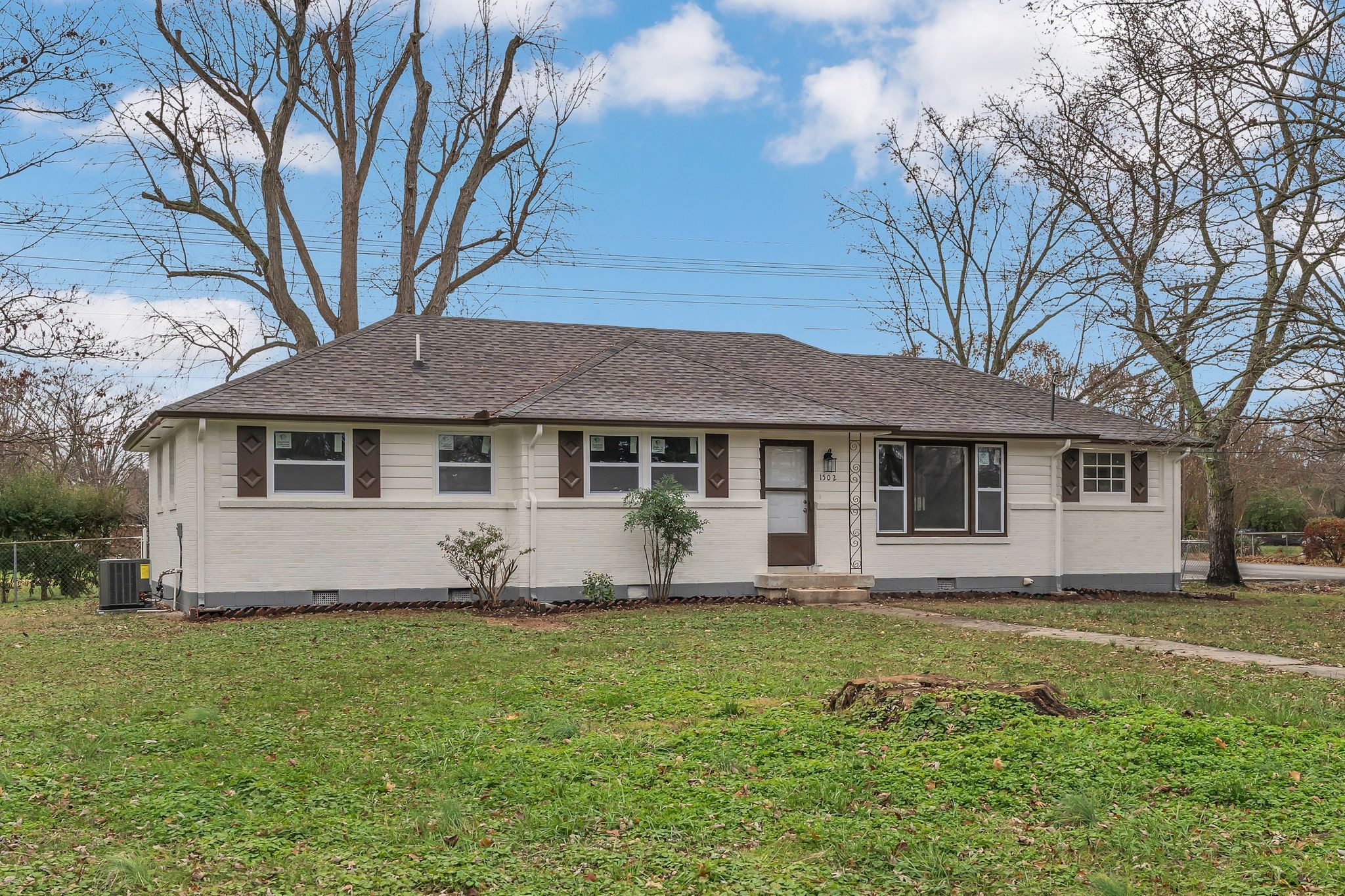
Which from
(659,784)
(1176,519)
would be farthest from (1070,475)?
(659,784)

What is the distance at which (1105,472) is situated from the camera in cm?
2248

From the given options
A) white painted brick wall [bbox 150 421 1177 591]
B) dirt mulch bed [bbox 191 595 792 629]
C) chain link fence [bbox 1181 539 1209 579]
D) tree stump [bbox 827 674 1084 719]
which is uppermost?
white painted brick wall [bbox 150 421 1177 591]

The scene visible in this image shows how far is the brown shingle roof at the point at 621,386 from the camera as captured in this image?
1808 cm

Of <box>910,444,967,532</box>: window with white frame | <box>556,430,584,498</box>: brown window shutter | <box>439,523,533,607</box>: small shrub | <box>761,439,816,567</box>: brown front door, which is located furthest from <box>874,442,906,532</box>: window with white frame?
<box>439,523,533,607</box>: small shrub

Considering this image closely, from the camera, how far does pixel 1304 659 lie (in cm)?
1161

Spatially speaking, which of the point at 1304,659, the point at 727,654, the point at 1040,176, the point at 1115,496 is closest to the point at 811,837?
the point at 727,654

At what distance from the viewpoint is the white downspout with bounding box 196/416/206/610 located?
17.0 metres

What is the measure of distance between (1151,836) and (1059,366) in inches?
1382

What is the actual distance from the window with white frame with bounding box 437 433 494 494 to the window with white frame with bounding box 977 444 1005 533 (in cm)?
898

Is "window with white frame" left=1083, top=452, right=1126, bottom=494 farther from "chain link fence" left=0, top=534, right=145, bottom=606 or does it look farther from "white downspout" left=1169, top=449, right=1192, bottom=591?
"chain link fence" left=0, top=534, right=145, bottom=606

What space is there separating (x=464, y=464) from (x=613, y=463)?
7.86 feet

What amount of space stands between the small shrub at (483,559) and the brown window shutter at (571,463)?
1.16 metres

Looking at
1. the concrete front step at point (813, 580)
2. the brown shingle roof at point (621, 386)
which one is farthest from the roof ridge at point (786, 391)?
the concrete front step at point (813, 580)

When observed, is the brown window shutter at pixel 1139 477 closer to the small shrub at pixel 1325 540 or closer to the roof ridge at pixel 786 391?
the roof ridge at pixel 786 391
